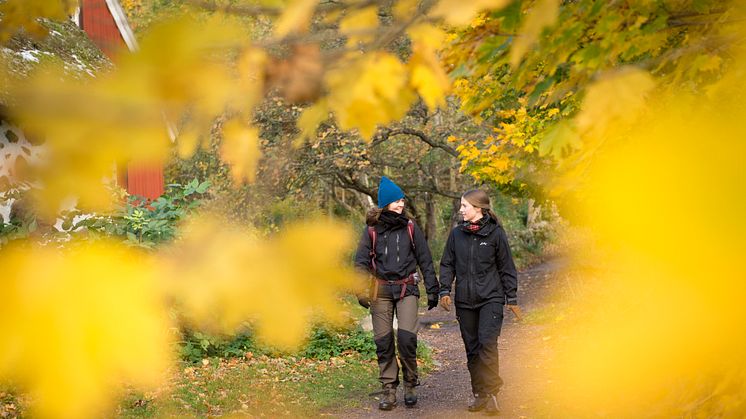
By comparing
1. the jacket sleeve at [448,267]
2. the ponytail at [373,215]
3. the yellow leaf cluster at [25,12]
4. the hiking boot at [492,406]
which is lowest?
the hiking boot at [492,406]

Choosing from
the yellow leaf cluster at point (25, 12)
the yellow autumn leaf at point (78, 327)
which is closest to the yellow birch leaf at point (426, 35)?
the yellow autumn leaf at point (78, 327)

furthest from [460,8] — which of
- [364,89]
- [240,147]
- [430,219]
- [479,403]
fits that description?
[430,219]

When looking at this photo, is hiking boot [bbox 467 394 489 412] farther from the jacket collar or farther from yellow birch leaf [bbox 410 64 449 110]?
yellow birch leaf [bbox 410 64 449 110]

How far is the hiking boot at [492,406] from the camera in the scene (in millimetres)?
6891

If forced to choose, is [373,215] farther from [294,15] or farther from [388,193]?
[294,15]

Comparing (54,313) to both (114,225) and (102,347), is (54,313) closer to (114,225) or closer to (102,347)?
(102,347)

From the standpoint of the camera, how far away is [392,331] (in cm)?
709

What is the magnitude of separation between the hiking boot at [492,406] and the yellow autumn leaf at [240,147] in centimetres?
552

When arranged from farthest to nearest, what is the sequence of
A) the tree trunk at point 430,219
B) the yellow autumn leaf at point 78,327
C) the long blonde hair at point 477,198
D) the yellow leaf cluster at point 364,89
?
the tree trunk at point 430,219, the long blonde hair at point 477,198, the yellow leaf cluster at point 364,89, the yellow autumn leaf at point 78,327

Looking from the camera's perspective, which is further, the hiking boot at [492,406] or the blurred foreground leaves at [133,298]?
the hiking boot at [492,406]

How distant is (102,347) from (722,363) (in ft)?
14.4

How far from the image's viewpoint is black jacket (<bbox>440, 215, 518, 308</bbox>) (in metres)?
6.61

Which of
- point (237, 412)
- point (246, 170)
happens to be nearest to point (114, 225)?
point (237, 412)

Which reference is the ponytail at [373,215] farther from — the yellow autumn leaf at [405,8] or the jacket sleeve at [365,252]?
the yellow autumn leaf at [405,8]
